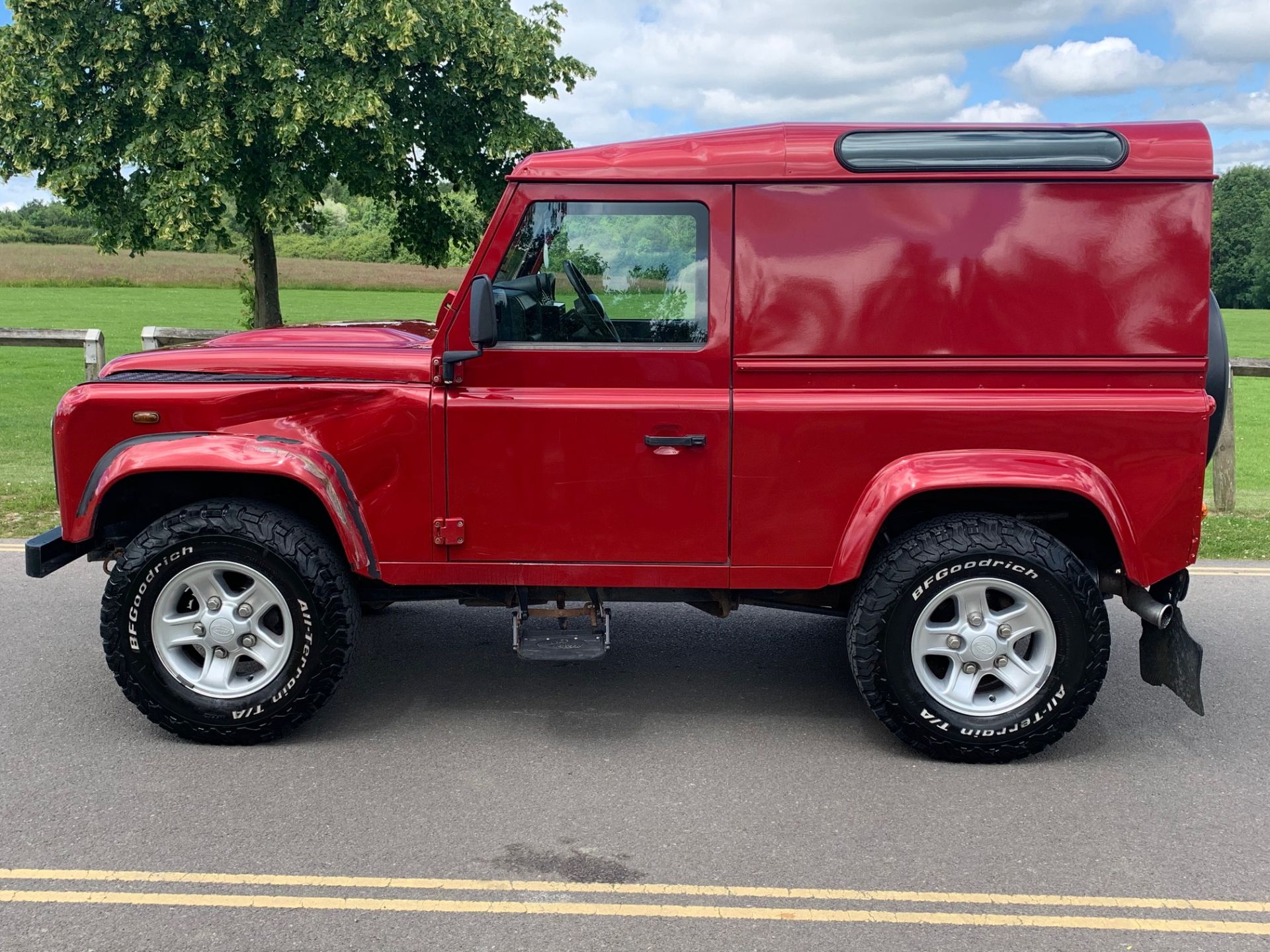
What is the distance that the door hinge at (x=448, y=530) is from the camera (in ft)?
14.5

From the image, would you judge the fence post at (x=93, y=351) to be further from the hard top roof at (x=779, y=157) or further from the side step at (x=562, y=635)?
the hard top roof at (x=779, y=157)

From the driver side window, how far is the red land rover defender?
0.4 inches

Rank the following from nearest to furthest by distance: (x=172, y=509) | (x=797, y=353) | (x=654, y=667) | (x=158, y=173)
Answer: (x=797, y=353)
(x=172, y=509)
(x=654, y=667)
(x=158, y=173)

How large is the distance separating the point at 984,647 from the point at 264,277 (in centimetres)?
1852

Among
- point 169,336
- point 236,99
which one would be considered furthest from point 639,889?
point 236,99

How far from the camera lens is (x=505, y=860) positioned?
11.7ft

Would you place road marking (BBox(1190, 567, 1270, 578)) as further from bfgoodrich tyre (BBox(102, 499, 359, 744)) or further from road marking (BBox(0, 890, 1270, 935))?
bfgoodrich tyre (BBox(102, 499, 359, 744))

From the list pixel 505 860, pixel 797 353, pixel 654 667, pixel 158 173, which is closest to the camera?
pixel 505 860

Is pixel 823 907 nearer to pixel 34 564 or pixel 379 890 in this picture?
pixel 379 890

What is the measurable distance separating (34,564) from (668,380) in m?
2.67

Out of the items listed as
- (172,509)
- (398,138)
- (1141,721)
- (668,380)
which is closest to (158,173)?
(398,138)

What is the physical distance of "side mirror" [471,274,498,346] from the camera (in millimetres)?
4164

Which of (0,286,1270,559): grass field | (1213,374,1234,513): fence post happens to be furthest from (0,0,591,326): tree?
(1213,374,1234,513): fence post

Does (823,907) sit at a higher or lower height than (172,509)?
lower
